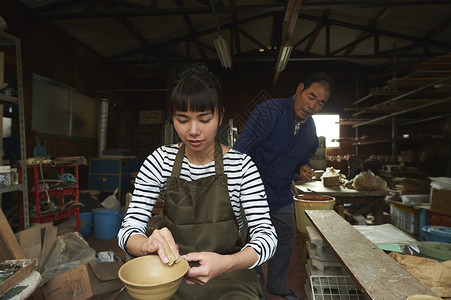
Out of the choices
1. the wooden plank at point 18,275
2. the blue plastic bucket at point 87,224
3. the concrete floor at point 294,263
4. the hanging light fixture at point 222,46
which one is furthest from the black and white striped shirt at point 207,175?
the hanging light fixture at point 222,46

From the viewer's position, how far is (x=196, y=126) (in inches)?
49.1

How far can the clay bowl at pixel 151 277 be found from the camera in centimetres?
86

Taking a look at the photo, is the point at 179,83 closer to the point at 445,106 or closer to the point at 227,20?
the point at 445,106

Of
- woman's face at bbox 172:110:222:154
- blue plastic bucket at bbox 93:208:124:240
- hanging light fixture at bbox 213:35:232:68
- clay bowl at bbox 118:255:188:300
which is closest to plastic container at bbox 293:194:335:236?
woman's face at bbox 172:110:222:154

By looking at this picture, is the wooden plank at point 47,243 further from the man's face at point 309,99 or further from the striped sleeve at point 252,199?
the man's face at point 309,99

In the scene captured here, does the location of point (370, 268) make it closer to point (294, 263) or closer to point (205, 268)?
point (205, 268)

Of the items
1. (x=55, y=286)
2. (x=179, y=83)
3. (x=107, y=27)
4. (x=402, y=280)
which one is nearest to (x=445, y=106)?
(x=402, y=280)

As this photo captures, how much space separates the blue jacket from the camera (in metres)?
2.33

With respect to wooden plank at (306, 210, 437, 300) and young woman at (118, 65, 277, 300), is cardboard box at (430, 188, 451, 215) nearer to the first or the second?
wooden plank at (306, 210, 437, 300)

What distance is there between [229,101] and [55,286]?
8.24 meters

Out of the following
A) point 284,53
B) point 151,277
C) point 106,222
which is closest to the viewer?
point 151,277

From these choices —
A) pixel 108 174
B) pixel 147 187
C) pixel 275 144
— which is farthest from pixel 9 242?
pixel 108 174

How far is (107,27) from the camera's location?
598 centimetres

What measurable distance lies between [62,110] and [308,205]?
514 cm
